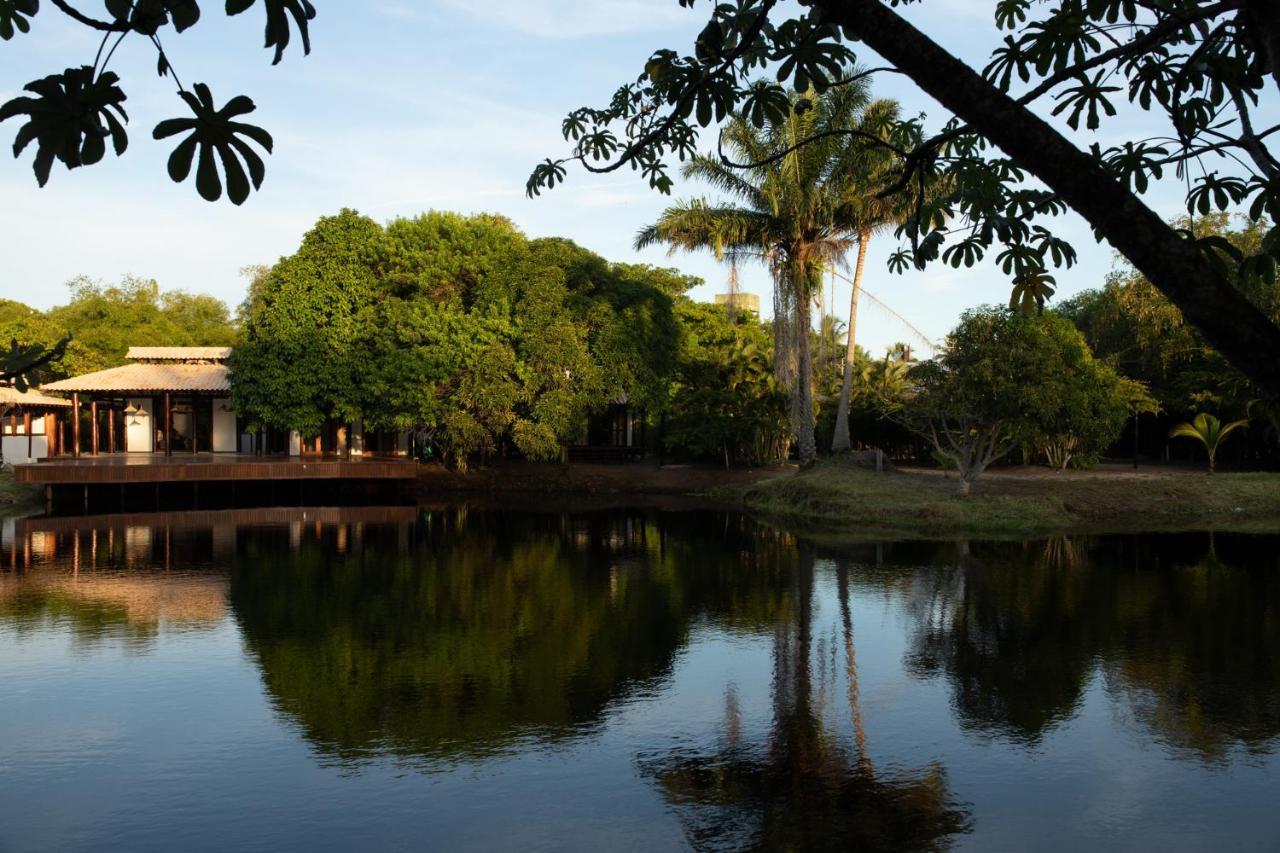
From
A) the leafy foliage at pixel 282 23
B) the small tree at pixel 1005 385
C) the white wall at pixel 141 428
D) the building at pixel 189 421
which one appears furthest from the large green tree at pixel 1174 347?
the white wall at pixel 141 428

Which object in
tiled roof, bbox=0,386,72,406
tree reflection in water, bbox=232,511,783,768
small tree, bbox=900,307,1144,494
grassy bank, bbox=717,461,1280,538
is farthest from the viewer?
tiled roof, bbox=0,386,72,406

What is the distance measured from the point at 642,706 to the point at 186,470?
21.2 meters

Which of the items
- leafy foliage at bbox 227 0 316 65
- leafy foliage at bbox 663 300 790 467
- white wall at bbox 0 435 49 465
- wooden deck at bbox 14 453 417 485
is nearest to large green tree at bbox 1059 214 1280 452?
leafy foliage at bbox 663 300 790 467

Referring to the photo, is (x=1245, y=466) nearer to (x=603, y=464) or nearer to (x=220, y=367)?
(x=603, y=464)

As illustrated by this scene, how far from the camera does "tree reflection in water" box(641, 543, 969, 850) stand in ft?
18.9

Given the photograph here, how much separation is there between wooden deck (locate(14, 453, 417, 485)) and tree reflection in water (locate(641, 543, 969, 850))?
21651mm

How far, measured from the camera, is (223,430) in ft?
114

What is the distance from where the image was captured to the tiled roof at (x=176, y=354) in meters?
33.3

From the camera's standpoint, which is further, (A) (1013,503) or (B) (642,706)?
(A) (1013,503)

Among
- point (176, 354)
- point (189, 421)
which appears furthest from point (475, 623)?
point (189, 421)

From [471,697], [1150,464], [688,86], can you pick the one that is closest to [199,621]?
[471,697]

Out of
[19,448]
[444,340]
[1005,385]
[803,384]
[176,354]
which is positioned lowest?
[19,448]

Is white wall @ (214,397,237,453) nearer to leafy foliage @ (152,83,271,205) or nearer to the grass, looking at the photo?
the grass

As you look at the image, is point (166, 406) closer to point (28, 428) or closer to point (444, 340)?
point (28, 428)
